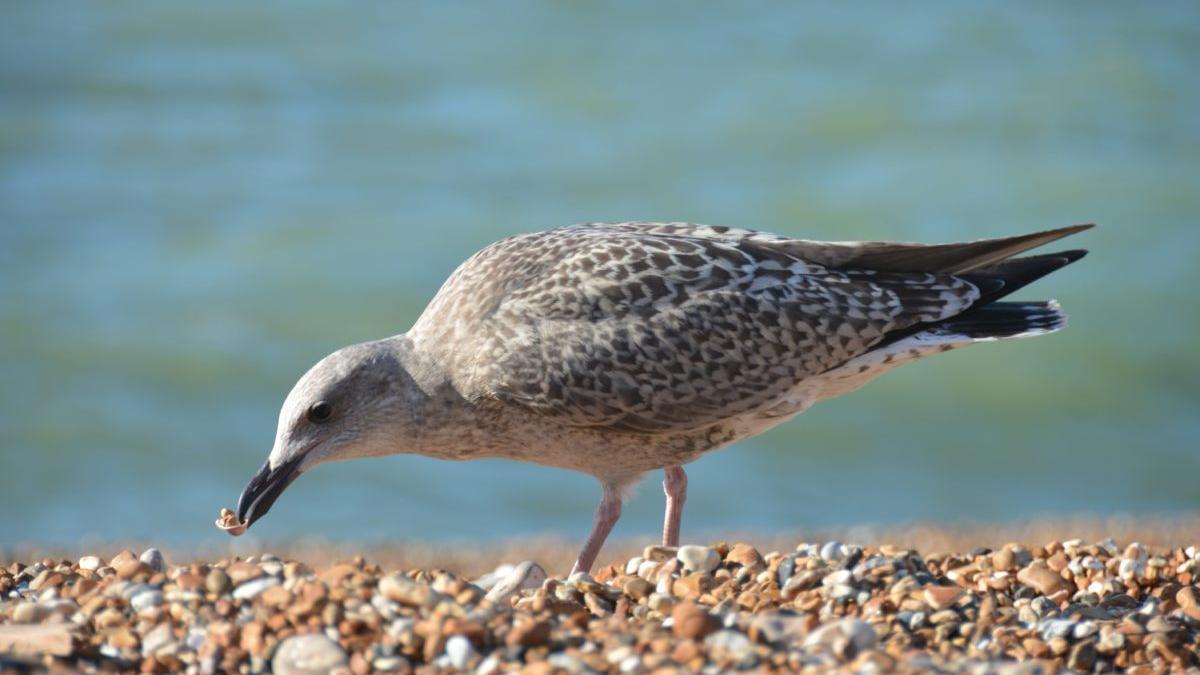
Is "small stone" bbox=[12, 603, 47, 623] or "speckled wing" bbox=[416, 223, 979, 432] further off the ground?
"speckled wing" bbox=[416, 223, 979, 432]

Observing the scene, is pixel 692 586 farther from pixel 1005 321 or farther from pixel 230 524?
pixel 1005 321

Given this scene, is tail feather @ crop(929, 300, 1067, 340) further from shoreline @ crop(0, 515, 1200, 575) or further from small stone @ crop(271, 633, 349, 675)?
small stone @ crop(271, 633, 349, 675)

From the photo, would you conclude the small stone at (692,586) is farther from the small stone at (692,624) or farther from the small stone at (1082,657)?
the small stone at (1082,657)

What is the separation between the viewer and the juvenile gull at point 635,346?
6.76m

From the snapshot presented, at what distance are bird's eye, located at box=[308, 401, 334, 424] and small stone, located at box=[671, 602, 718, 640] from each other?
7.89 ft

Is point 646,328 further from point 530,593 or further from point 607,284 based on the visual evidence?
point 530,593

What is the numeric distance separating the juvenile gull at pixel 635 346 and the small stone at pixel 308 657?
2.04 meters

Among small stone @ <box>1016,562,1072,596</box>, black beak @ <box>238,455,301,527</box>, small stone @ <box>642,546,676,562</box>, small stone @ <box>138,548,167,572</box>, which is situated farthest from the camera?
black beak @ <box>238,455,301,527</box>

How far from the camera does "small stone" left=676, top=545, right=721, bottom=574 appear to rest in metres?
5.99

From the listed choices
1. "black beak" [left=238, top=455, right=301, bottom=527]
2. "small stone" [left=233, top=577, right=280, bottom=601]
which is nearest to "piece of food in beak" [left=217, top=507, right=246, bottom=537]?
"black beak" [left=238, top=455, right=301, bottom=527]

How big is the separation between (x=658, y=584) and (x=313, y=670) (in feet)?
5.66

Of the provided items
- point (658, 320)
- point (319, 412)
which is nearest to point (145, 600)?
point (319, 412)

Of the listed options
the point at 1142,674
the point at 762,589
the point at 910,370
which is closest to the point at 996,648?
the point at 1142,674

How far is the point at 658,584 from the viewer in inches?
231
